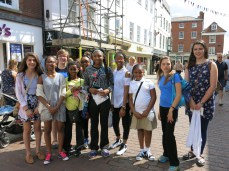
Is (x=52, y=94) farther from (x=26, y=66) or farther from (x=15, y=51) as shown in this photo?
(x=15, y=51)

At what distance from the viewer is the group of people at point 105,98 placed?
3.19 meters

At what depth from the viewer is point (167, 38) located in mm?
35125

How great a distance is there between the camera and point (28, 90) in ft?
11.4

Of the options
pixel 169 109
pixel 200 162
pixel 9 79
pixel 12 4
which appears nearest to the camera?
pixel 169 109

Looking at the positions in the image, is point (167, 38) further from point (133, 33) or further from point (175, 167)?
point (175, 167)

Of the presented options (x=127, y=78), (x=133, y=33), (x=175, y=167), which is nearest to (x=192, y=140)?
(x=175, y=167)

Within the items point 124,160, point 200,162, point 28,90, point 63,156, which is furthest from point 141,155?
point 28,90

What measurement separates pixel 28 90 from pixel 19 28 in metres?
6.43

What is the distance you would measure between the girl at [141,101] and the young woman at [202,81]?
0.63 meters

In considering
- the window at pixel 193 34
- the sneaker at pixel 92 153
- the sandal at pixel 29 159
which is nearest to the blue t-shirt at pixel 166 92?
the sneaker at pixel 92 153

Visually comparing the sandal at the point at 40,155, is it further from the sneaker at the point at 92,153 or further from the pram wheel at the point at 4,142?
the pram wheel at the point at 4,142

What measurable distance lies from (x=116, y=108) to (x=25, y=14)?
7.29 m

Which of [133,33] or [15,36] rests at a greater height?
[133,33]

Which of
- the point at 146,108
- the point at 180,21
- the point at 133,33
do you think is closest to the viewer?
the point at 146,108
